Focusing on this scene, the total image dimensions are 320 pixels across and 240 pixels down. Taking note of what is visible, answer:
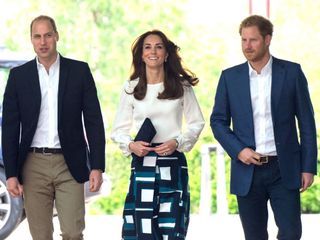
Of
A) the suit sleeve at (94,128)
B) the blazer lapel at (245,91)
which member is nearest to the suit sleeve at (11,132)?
the suit sleeve at (94,128)

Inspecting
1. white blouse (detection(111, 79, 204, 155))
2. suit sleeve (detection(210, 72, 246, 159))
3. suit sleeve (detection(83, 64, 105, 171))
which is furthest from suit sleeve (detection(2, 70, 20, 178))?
suit sleeve (detection(210, 72, 246, 159))

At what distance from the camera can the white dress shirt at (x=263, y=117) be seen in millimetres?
6266

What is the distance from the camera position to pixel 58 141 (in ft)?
20.7

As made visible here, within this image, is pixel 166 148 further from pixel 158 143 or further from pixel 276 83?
pixel 276 83

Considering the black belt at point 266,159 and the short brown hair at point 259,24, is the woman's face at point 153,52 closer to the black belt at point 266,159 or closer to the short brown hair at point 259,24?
the short brown hair at point 259,24

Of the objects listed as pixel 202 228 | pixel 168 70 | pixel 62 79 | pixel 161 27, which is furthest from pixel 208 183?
pixel 62 79

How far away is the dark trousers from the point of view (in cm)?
623

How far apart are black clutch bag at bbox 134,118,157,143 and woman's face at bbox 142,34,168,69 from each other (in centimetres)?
35

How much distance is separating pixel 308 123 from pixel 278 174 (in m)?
0.33

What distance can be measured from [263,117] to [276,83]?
20 cm

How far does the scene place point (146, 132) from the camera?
6.48 m

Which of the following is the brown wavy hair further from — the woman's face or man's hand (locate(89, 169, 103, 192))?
man's hand (locate(89, 169, 103, 192))

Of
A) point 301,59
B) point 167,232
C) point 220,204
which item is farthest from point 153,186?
point 301,59

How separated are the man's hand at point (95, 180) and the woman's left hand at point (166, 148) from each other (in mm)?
399
